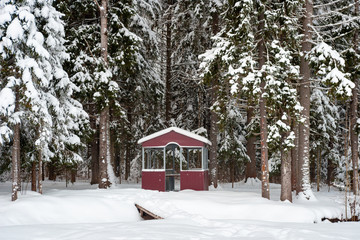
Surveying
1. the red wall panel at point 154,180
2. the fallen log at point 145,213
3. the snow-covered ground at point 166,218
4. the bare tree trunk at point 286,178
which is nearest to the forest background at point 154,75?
the bare tree trunk at point 286,178

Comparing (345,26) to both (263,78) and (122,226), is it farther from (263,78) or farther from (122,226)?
(122,226)

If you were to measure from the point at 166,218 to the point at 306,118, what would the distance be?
6.94 meters

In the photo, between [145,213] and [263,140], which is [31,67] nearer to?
[145,213]

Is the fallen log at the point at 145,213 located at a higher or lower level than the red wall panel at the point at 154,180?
lower

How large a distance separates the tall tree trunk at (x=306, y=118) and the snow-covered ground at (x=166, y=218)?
0.85m

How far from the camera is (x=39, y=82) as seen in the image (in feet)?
37.6

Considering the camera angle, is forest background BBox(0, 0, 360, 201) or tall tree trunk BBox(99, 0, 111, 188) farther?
tall tree trunk BBox(99, 0, 111, 188)

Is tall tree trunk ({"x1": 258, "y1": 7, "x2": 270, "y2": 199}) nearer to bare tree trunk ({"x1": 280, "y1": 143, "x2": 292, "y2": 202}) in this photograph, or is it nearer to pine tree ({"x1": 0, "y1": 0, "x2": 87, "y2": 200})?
bare tree trunk ({"x1": 280, "y1": 143, "x2": 292, "y2": 202})

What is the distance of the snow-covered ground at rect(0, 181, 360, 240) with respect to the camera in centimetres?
799

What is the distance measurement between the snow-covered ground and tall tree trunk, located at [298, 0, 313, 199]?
85 centimetres

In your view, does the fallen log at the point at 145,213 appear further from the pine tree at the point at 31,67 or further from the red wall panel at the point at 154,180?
the red wall panel at the point at 154,180

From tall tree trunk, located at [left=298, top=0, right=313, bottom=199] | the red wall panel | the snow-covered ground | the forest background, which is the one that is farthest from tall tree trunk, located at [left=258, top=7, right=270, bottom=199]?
the red wall panel

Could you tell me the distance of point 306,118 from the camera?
1388cm

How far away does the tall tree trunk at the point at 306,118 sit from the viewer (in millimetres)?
13852
